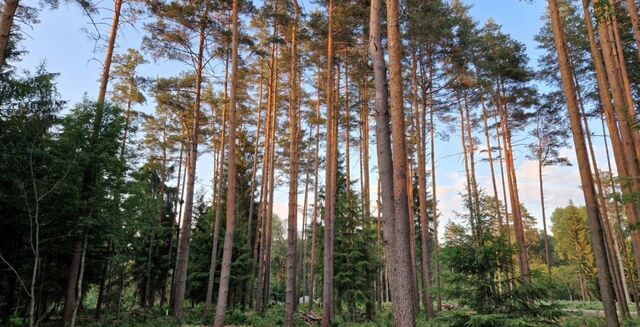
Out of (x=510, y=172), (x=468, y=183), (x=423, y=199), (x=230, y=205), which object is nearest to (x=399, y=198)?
(x=230, y=205)

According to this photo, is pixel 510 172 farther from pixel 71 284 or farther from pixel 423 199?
pixel 71 284

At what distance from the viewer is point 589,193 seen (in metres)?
7.34

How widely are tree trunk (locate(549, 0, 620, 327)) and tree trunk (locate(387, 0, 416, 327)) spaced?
461 centimetres

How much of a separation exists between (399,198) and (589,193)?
511 centimetres

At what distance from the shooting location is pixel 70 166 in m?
8.74

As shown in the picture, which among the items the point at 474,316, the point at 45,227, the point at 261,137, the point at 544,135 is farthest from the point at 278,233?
the point at 474,316

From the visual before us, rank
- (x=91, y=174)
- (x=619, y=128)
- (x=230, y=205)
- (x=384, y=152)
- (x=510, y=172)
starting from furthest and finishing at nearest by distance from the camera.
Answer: (x=510, y=172) → (x=91, y=174) → (x=230, y=205) → (x=619, y=128) → (x=384, y=152)

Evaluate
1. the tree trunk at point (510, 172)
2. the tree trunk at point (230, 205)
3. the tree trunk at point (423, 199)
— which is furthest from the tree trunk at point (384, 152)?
the tree trunk at point (510, 172)

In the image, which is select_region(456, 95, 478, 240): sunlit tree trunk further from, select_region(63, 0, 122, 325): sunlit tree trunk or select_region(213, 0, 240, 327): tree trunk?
select_region(63, 0, 122, 325): sunlit tree trunk

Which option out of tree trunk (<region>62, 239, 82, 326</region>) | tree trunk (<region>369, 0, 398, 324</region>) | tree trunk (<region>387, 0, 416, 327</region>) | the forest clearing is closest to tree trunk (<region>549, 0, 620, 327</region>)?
the forest clearing

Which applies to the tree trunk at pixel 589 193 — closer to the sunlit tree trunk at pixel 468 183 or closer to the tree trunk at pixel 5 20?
the sunlit tree trunk at pixel 468 183

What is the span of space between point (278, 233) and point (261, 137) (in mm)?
28202

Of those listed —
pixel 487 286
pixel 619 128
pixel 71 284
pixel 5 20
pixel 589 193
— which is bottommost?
pixel 71 284

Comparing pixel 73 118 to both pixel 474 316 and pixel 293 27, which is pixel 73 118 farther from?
pixel 474 316
